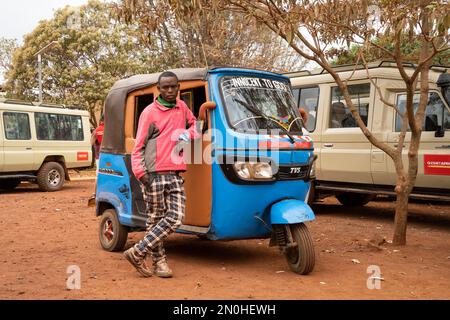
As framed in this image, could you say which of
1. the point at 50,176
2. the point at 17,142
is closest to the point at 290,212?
the point at 17,142

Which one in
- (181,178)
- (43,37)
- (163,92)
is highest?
(43,37)

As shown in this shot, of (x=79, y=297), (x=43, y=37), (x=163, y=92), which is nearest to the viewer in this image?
(x=79, y=297)

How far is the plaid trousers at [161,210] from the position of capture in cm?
537

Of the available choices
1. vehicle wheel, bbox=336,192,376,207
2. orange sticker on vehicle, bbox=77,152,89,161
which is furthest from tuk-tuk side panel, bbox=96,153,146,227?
orange sticker on vehicle, bbox=77,152,89,161

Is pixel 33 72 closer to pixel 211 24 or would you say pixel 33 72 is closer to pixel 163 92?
pixel 211 24

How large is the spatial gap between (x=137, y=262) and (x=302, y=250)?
5.22 ft

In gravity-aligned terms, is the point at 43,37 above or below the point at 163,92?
above

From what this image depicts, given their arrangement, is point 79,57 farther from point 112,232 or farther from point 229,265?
point 229,265

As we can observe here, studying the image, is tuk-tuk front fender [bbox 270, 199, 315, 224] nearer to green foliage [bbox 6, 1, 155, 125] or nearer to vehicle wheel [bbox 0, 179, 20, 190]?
vehicle wheel [bbox 0, 179, 20, 190]

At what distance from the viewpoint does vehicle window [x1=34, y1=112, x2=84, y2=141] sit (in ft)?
48.6

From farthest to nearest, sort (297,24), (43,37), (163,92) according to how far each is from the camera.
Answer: (43,37), (297,24), (163,92)

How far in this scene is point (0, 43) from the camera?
3331 cm

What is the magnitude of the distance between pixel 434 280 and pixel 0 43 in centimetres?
3269

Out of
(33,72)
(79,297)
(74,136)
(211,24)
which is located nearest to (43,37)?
(33,72)
